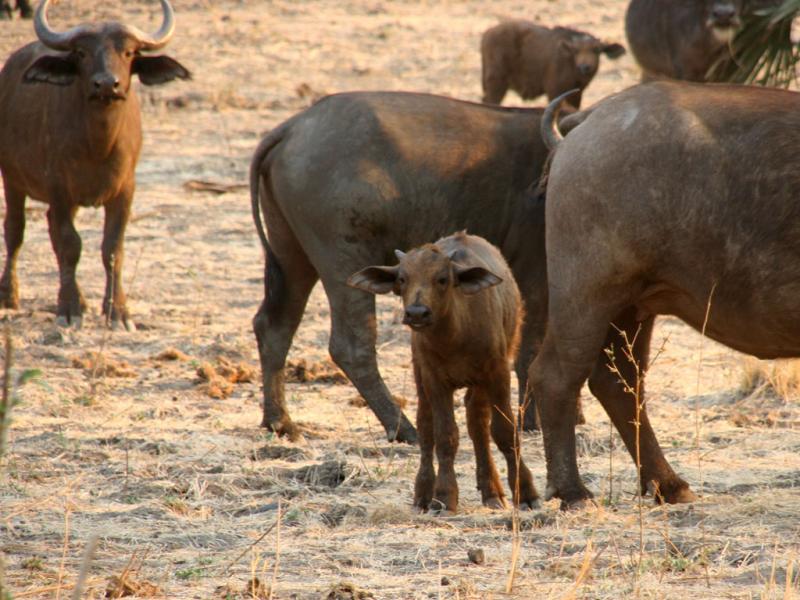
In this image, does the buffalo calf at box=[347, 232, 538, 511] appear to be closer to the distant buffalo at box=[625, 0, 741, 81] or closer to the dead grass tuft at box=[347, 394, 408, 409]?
the dead grass tuft at box=[347, 394, 408, 409]

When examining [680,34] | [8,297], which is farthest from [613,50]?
[8,297]

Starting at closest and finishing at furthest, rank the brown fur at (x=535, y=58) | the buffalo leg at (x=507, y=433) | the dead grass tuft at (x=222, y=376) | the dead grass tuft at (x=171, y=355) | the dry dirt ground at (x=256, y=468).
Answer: the dry dirt ground at (x=256, y=468) < the buffalo leg at (x=507, y=433) < the dead grass tuft at (x=222, y=376) < the dead grass tuft at (x=171, y=355) < the brown fur at (x=535, y=58)

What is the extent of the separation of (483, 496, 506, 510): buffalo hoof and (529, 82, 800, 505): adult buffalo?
24 centimetres

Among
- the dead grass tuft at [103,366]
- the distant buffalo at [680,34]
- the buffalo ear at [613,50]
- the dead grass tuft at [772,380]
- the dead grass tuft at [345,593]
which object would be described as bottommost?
the dead grass tuft at [103,366]

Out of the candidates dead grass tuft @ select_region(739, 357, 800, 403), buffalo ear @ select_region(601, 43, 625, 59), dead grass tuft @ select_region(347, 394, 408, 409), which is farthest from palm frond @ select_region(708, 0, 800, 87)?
buffalo ear @ select_region(601, 43, 625, 59)

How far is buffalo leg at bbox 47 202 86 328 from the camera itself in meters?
10.7

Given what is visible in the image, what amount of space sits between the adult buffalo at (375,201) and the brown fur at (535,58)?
341 inches

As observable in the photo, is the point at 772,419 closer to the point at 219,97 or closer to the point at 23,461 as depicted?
the point at 23,461

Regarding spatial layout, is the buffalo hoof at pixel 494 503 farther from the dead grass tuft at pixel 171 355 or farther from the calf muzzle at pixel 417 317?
the dead grass tuft at pixel 171 355

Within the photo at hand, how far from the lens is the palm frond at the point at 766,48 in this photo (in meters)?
10.8

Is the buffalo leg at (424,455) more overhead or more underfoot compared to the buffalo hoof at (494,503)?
more overhead

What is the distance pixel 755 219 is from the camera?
609 centimetres

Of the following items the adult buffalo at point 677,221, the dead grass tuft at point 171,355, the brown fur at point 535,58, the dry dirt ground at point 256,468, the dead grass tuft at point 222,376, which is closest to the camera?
the dry dirt ground at point 256,468

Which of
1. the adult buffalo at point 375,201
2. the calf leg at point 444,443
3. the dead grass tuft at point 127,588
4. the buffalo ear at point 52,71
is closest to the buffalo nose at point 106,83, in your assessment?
the buffalo ear at point 52,71
